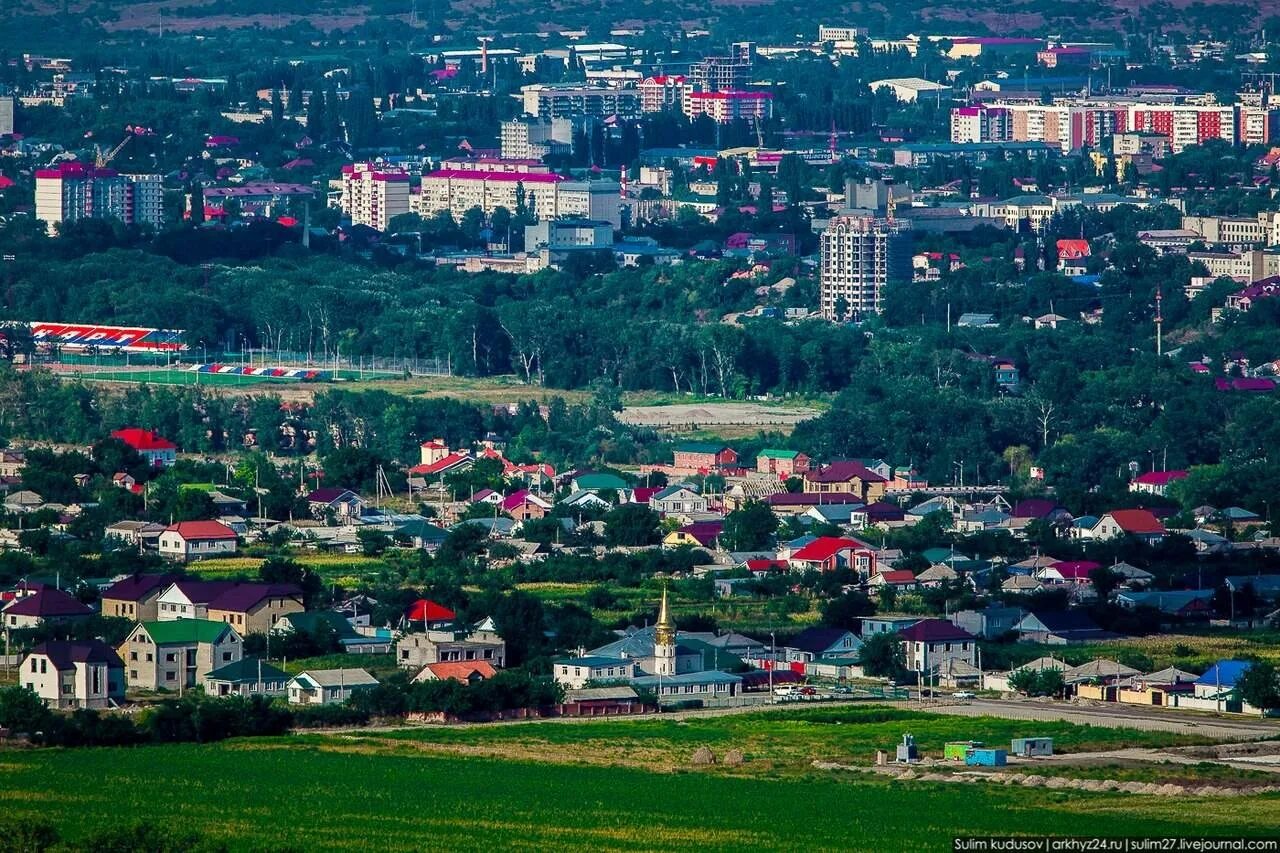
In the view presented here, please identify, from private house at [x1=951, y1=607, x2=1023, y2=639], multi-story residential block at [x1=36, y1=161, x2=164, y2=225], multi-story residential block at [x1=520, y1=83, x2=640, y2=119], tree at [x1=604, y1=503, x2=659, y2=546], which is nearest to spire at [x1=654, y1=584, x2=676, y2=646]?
private house at [x1=951, y1=607, x2=1023, y2=639]

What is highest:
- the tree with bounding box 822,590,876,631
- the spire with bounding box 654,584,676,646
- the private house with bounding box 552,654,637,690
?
the spire with bounding box 654,584,676,646

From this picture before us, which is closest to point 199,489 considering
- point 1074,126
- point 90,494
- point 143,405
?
point 90,494

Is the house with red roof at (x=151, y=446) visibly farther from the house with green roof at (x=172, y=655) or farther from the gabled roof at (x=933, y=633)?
the gabled roof at (x=933, y=633)

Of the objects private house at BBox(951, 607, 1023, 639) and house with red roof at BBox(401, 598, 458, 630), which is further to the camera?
private house at BBox(951, 607, 1023, 639)

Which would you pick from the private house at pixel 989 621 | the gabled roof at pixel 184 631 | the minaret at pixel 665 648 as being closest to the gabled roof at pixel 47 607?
the gabled roof at pixel 184 631

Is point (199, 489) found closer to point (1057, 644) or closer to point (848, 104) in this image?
point (1057, 644)

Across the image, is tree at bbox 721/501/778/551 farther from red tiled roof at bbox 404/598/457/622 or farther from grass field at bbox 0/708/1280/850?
grass field at bbox 0/708/1280/850
